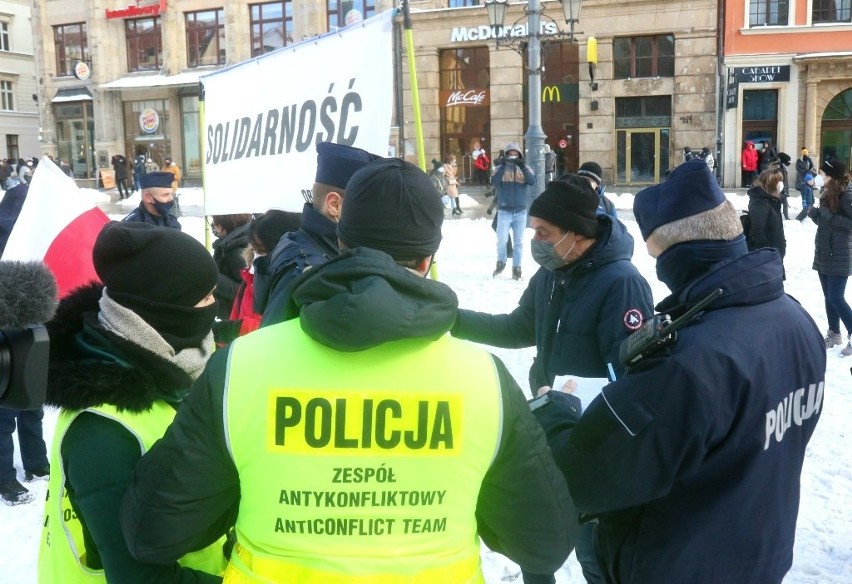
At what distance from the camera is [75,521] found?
5.69ft

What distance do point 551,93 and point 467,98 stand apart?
294 centimetres

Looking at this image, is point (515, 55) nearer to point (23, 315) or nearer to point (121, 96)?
point (121, 96)

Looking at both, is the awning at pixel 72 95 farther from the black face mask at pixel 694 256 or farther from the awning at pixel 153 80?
the black face mask at pixel 694 256

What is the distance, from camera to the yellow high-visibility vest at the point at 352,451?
4.80 feet

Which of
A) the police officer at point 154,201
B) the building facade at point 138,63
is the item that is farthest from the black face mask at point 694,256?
the building facade at point 138,63

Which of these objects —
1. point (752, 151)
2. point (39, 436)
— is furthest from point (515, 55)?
point (39, 436)

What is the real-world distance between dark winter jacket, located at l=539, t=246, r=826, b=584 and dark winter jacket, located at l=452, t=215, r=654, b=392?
1.02 m

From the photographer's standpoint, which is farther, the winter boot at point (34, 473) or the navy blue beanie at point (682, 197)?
the winter boot at point (34, 473)

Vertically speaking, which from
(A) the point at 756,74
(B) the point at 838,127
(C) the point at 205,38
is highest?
(C) the point at 205,38

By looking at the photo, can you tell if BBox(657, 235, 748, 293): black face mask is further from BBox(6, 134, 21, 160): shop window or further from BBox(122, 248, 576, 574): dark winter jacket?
BBox(6, 134, 21, 160): shop window

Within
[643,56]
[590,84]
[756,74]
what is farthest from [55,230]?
[756,74]

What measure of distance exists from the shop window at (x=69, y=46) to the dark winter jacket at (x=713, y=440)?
3984 cm

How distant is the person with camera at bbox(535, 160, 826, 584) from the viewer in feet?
6.13

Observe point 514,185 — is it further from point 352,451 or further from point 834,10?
point 834,10
